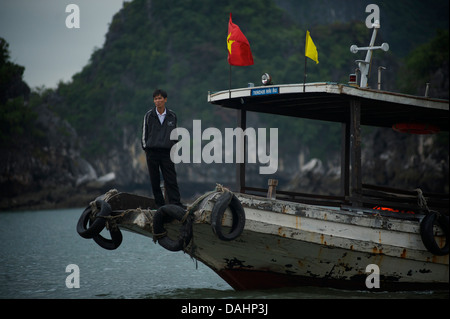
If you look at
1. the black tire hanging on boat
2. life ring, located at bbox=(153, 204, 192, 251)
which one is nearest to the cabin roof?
life ring, located at bbox=(153, 204, 192, 251)

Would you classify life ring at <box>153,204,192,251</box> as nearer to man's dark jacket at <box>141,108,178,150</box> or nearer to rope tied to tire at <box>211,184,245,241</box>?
rope tied to tire at <box>211,184,245,241</box>

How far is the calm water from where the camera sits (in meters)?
9.87

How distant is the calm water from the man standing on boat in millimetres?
2310

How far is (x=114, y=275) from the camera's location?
13109 mm

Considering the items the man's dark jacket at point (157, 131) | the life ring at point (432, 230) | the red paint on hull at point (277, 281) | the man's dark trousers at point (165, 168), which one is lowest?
the red paint on hull at point (277, 281)

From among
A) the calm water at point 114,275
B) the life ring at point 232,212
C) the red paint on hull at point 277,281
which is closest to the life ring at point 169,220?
the life ring at point 232,212

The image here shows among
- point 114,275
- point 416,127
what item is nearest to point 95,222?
point 114,275

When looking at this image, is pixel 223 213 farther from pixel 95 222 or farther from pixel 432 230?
pixel 432 230

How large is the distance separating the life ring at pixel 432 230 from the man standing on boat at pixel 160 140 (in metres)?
3.78

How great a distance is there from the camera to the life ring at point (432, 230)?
29.7ft

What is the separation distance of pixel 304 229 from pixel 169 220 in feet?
6.38

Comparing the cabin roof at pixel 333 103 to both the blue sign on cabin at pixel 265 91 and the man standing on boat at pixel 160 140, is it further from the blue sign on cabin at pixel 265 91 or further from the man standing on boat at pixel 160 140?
the man standing on boat at pixel 160 140
